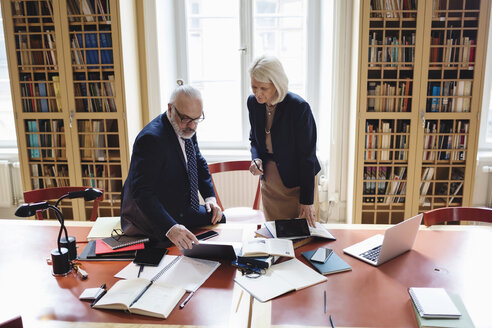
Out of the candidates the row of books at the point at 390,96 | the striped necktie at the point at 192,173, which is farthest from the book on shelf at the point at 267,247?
the row of books at the point at 390,96

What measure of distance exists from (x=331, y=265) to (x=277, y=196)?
940 mm

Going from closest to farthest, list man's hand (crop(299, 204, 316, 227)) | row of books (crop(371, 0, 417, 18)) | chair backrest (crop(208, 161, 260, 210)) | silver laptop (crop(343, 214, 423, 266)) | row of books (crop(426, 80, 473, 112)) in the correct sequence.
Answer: silver laptop (crop(343, 214, 423, 266)) → man's hand (crop(299, 204, 316, 227)) → chair backrest (crop(208, 161, 260, 210)) → row of books (crop(371, 0, 417, 18)) → row of books (crop(426, 80, 473, 112))

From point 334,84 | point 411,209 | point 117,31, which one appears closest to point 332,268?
point 411,209

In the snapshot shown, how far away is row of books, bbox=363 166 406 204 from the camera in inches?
131

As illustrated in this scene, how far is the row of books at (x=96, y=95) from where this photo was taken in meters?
3.33

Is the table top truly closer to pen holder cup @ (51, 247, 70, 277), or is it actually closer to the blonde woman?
pen holder cup @ (51, 247, 70, 277)

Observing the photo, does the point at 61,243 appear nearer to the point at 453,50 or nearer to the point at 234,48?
the point at 234,48

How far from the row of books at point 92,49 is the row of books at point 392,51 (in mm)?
2180

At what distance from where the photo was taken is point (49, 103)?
3.39m

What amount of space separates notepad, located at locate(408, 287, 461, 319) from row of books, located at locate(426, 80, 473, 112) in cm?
229

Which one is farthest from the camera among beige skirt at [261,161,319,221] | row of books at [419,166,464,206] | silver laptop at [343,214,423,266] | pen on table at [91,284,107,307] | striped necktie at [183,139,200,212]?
row of books at [419,166,464,206]

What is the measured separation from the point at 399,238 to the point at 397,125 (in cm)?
200

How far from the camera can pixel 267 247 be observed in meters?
1.61

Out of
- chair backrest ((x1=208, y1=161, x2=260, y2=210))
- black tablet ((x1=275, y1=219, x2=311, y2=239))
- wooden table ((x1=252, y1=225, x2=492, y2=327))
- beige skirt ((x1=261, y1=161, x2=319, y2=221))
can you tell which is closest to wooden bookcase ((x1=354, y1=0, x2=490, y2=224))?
chair backrest ((x1=208, y1=161, x2=260, y2=210))
